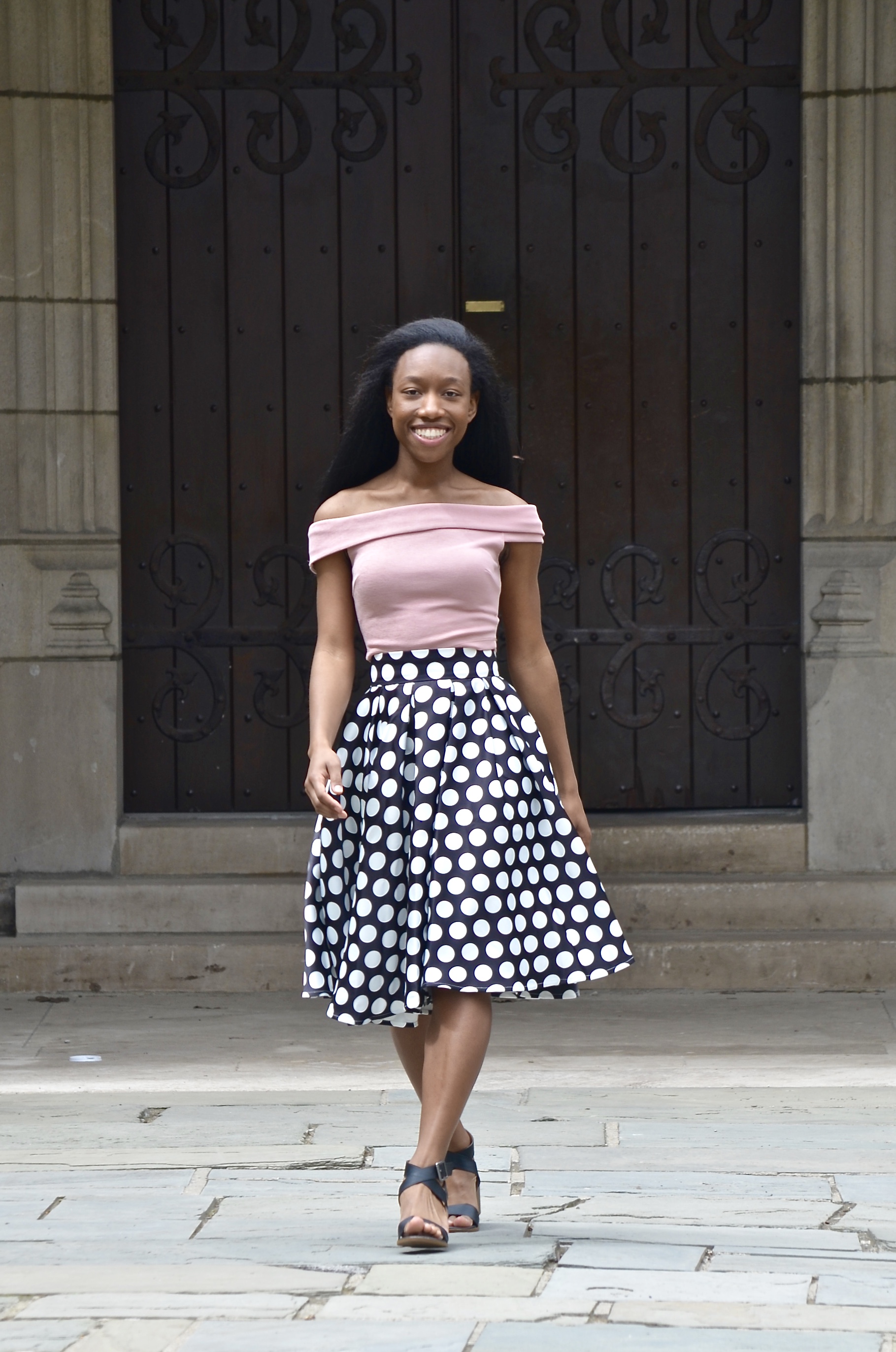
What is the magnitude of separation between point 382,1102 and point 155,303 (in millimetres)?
3228

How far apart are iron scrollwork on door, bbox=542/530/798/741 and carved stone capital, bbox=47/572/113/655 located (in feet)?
5.07

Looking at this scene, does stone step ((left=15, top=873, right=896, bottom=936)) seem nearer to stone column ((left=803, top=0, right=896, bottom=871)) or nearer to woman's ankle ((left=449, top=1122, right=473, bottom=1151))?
stone column ((left=803, top=0, right=896, bottom=871))

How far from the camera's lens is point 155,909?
6223 millimetres

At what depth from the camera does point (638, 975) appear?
601cm

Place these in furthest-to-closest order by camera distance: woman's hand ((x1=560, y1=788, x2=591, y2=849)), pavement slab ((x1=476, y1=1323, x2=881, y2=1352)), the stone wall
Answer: the stone wall < woman's hand ((x1=560, y1=788, x2=591, y2=849)) < pavement slab ((x1=476, y1=1323, x2=881, y2=1352))

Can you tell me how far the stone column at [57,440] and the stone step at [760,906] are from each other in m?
1.79

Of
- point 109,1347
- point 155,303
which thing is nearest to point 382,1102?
point 109,1347

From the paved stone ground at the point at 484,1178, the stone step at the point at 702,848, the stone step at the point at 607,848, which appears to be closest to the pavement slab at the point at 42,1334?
the paved stone ground at the point at 484,1178

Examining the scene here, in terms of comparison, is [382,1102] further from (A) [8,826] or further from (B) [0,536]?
(B) [0,536]

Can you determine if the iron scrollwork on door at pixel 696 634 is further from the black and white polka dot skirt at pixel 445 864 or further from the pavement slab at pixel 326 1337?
the pavement slab at pixel 326 1337

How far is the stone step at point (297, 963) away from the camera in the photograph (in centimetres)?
597

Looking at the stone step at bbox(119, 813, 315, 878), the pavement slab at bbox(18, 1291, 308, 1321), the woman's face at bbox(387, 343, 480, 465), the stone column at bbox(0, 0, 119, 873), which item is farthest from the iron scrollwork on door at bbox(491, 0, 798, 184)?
the pavement slab at bbox(18, 1291, 308, 1321)

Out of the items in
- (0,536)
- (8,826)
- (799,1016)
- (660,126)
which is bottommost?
(799,1016)

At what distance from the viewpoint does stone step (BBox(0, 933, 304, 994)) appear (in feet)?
19.9
